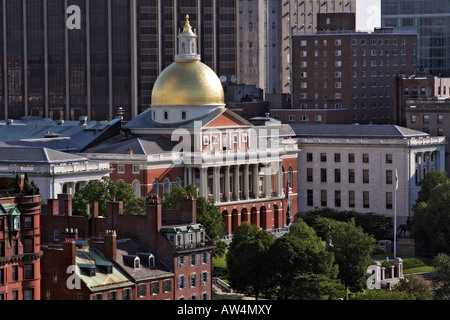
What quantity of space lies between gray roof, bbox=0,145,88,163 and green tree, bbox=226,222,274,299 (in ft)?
132

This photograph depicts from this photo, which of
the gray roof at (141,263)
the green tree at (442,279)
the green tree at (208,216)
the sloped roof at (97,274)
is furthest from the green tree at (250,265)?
the sloped roof at (97,274)

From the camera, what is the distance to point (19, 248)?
109 m

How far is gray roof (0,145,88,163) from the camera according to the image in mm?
186500

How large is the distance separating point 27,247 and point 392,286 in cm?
5446

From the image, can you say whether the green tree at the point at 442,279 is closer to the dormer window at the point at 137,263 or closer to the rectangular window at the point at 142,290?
the dormer window at the point at 137,263

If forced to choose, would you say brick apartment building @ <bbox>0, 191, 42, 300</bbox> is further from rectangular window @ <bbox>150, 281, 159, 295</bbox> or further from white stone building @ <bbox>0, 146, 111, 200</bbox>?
white stone building @ <bbox>0, 146, 111, 200</bbox>

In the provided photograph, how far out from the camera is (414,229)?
193500 millimetres

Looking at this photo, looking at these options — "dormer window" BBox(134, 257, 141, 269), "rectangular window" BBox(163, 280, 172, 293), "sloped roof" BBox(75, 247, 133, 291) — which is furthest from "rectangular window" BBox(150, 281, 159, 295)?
"sloped roof" BBox(75, 247, 133, 291)

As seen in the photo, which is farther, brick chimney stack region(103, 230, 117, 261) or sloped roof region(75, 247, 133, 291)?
brick chimney stack region(103, 230, 117, 261)

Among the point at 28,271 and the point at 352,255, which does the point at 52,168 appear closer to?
the point at 352,255

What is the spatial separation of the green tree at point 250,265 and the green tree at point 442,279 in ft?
48.1

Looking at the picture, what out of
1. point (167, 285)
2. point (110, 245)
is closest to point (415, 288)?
point (167, 285)
